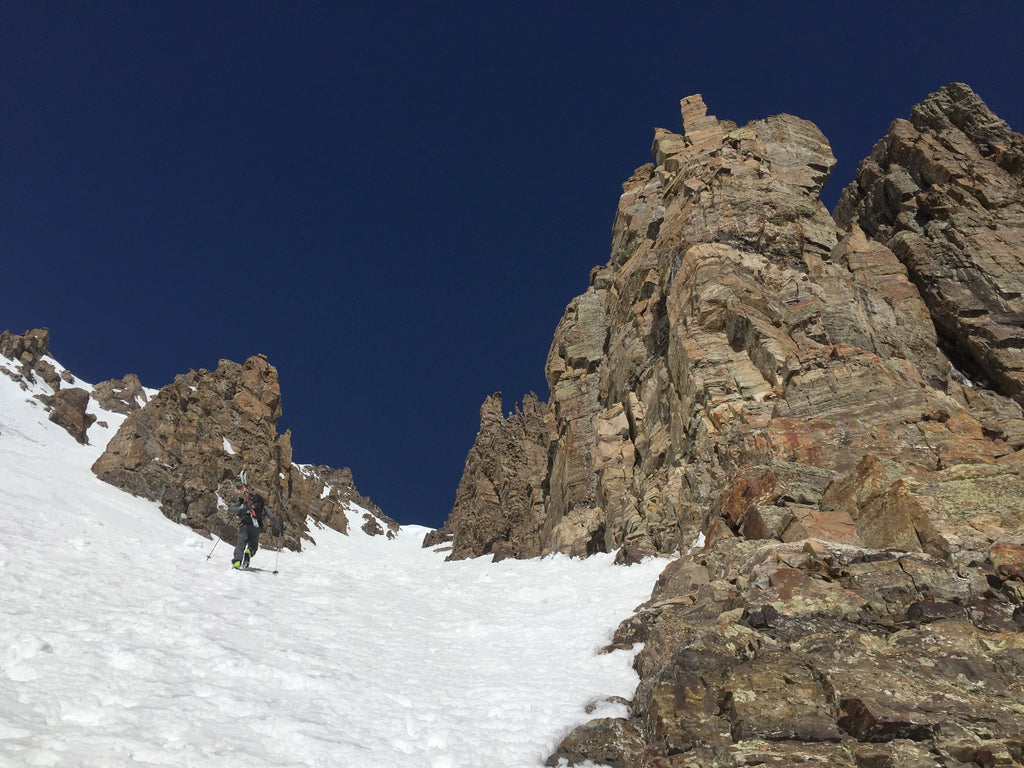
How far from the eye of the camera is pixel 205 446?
42156 millimetres

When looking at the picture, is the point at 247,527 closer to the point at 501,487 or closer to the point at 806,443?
the point at 806,443

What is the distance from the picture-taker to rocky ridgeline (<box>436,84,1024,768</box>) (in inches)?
283

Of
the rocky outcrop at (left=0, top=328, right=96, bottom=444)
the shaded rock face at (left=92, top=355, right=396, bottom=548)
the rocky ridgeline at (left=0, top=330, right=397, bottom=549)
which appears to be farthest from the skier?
the rocky outcrop at (left=0, top=328, right=96, bottom=444)

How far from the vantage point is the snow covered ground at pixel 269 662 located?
19.8 ft

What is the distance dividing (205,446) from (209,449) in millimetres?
517

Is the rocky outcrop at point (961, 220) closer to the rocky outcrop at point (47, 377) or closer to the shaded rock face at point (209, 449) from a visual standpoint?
the shaded rock face at point (209, 449)

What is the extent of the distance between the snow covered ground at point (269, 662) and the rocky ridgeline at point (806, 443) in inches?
53.0

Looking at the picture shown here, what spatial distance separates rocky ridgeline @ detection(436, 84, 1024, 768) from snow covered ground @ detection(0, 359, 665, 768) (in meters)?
1.35

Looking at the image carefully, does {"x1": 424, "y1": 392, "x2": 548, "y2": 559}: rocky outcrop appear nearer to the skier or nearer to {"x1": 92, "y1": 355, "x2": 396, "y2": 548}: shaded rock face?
{"x1": 92, "y1": 355, "x2": 396, "y2": 548}: shaded rock face

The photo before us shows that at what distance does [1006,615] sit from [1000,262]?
24.2m

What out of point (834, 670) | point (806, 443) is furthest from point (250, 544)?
point (806, 443)

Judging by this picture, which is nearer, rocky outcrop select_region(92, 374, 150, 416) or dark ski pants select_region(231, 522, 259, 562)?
dark ski pants select_region(231, 522, 259, 562)

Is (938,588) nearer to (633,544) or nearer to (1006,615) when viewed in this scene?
(1006,615)

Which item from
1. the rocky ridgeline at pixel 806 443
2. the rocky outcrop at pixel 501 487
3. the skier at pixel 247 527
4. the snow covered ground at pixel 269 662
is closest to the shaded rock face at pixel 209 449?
the rocky outcrop at pixel 501 487
